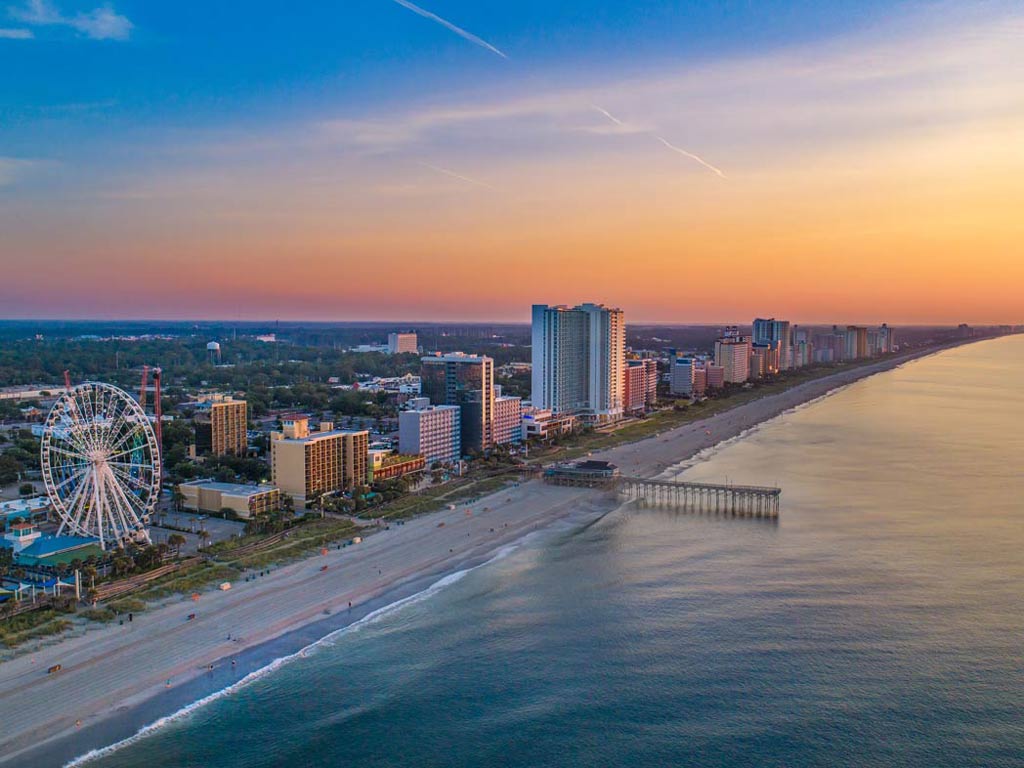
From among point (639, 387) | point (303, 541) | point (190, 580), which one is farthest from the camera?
point (639, 387)

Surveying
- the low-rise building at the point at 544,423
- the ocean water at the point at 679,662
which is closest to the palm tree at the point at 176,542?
the ocean water at the point at 679,662

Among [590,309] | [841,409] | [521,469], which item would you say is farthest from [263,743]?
[841,409]

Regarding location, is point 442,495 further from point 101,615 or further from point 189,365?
point 189,365

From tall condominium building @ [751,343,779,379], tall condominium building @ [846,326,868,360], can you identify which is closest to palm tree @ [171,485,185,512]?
tall condominium building @ [751,343,779,379]

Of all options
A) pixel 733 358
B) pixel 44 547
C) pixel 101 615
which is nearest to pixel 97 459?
pixel 44 547

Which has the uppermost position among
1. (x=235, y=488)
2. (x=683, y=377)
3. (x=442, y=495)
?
(x=683, y=377)

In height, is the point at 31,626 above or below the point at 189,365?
below

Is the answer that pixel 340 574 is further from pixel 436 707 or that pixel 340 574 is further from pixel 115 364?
pixel 115 364

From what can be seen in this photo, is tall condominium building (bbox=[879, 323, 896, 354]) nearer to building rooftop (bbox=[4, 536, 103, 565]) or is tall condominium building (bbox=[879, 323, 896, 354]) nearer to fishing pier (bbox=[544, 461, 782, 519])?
fishing pier (bbox=[544, 461, 782, 519])
